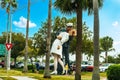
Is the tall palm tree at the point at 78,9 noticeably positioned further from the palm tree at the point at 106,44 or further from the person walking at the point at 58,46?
the palm tree at the point at 106,44

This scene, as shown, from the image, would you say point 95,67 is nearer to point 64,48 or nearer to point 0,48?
point 0,48

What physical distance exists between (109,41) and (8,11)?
6423 cm

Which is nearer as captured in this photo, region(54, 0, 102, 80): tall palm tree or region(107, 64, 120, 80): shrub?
region(107, 64, 120, 80): shrub

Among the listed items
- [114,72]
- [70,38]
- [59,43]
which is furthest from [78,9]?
[70,38]

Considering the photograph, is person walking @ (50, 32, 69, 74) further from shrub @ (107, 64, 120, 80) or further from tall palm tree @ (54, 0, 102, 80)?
shrub @ (107, 64, 120, 80)

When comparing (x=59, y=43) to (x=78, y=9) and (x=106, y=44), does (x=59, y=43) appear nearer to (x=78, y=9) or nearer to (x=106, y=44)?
(x=78, y=9)

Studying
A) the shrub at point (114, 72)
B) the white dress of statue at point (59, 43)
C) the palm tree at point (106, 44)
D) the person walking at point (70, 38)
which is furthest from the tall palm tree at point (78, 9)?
the palm tree at point (106, 44)

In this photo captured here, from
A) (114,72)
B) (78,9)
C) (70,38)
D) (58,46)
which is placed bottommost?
(114,72)

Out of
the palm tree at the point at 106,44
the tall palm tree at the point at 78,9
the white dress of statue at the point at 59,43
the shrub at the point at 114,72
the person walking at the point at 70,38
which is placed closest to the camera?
the shrub at the point at 114,72

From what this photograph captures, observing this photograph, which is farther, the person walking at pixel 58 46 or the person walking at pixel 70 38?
the person walking at pixel 70 38

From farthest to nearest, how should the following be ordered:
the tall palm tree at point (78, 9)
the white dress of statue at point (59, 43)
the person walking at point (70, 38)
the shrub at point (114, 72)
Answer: the person walking at point (70, 38) → the white dress of statue at point (59, 43) → the tall palm tree at point (78, 9) → the shrub at point (114, 72)

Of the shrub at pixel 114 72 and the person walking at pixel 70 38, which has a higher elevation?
the person walking at pixel 70 38

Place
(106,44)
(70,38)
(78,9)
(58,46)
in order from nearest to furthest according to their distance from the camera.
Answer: (78,9) < (58,46) < (70,38) < (106,44)

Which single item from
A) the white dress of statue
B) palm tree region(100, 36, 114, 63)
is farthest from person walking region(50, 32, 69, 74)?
palm tree region(100, 36, 114, 63)
